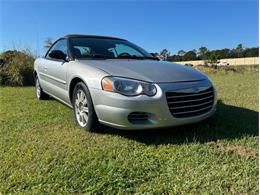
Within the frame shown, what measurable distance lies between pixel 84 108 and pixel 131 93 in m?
0.86

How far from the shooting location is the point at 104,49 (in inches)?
180

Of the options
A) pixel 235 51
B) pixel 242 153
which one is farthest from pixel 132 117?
pixel 235 51

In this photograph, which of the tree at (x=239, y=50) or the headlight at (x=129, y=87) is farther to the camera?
the tree at (x=239, y=50)

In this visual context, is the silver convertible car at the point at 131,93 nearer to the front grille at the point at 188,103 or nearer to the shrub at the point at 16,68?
the front grille at the point at 188,103

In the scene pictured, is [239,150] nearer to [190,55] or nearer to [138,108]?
[138,108]

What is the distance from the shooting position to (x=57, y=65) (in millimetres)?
4672

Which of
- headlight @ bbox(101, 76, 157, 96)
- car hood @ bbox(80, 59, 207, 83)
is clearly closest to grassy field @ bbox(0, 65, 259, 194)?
headlight @ bbox(101, 76, 157, 96)

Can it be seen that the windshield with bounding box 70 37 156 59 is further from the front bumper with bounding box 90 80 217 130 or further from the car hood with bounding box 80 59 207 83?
the front bumper with bounding box 90 80 217 130

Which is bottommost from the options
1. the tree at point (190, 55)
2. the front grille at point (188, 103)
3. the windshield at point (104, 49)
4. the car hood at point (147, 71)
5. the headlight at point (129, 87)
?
the front grille at point (188, 103)

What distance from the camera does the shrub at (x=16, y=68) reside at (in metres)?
10.0

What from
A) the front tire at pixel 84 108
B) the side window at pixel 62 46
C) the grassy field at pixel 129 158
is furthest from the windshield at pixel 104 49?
the grassy field at pixel 129 158

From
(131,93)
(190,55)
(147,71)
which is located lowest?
(131,93)

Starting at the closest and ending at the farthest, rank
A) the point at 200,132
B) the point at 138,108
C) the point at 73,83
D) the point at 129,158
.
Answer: the point at 129,158 → the point at 138,108 → the point at 200,132 → the point at 73,83

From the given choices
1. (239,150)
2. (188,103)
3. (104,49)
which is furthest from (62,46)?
(239,150)
